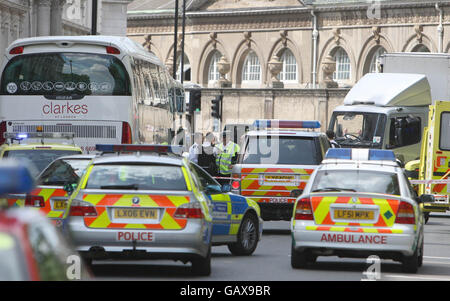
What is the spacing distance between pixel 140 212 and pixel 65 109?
10.8 meters

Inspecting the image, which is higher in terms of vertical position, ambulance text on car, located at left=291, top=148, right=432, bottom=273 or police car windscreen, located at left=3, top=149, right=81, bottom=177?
police car windscreen, located at left=3, top=149, right=81, bottom=177

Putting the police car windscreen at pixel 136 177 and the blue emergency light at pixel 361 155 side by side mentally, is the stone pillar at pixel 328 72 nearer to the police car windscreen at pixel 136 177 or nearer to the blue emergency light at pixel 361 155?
the blue emergency light at pixel 361 155

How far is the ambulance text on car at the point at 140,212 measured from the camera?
43.5ft

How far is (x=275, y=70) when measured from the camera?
74.0m

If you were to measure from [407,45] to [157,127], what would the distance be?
4748cm

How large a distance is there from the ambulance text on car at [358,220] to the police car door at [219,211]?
198cm

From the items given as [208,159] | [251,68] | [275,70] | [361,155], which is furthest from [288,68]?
[361,155]

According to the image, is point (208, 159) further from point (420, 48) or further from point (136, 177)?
point (420, 48)

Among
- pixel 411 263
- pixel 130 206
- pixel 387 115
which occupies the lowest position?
pixel 411 263

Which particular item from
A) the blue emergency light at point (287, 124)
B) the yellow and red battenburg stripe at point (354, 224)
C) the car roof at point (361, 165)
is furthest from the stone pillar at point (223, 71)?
the yellow and red battenburg stripe at point (354, 224)

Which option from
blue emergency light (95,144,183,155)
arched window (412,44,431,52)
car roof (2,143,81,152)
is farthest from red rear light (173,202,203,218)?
arched window (412,44,431,52)

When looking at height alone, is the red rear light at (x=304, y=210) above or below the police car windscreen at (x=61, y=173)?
below

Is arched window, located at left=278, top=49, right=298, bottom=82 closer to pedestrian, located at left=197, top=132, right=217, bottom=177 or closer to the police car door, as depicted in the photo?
pedestrian, located at left=197, top=132, right=217, bottom=177

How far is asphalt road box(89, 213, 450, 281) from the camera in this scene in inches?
551
